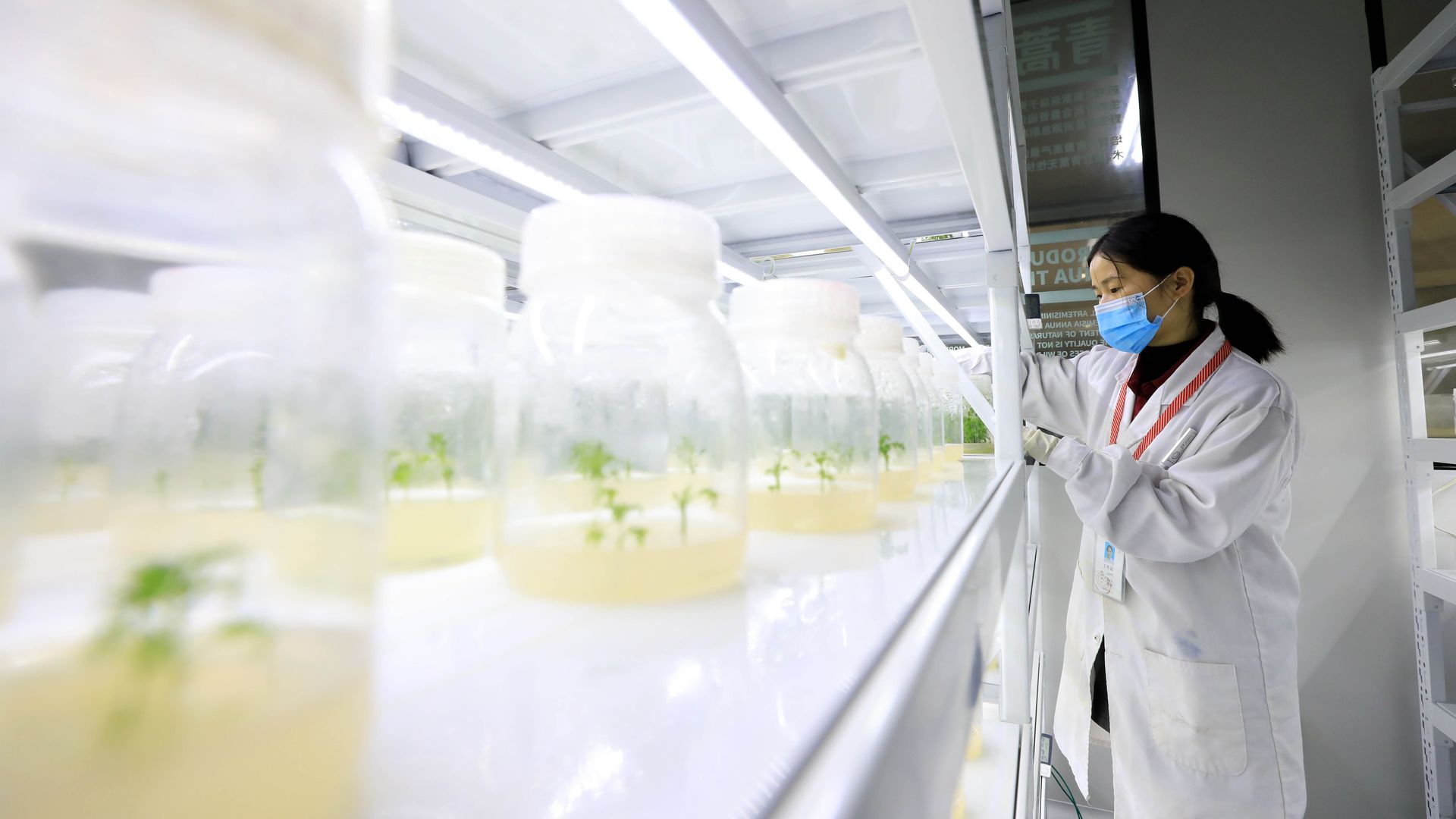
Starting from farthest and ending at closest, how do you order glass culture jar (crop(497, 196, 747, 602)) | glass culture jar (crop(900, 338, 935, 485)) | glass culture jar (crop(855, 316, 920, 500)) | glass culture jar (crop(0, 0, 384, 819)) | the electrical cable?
the electrical cable, glass culture jar (crop(900, 338, 935, 485)), glass culture jar (crop(855, 316, 920, 500)), glass culture jar (crop(497, 196, 747, 602)), glass culture jar (crop(0, 0, 384, 819))

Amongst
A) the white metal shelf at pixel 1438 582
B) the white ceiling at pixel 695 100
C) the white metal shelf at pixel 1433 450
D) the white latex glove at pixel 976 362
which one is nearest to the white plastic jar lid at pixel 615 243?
the white ceiling at pixel 695 100

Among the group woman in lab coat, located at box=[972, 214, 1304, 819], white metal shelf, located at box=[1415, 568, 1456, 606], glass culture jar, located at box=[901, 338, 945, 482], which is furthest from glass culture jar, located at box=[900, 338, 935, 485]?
white metal shelf, located at box=[1415, 568, 1456, 606]

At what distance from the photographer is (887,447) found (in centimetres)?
69

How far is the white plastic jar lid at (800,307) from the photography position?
516 mm

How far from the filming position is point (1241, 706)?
1.36 meters

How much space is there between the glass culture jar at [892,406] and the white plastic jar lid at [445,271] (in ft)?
1.35

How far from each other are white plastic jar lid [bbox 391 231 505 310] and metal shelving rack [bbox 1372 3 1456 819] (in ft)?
8.04

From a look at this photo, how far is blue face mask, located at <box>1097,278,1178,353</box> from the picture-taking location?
4.61 feet

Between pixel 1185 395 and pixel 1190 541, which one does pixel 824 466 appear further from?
pixel 1185 395

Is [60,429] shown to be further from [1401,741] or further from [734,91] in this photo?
[1401,741]

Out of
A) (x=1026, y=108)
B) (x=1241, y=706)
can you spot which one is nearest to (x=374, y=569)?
(x=1241, y=706)

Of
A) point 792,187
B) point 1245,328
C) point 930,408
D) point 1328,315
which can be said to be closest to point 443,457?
point 792,187

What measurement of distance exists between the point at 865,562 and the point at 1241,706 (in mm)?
1541

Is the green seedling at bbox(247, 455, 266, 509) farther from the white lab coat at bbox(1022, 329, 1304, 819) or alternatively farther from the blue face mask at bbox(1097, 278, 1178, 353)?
the blue face mask at bbox(1097, 278, 1178, 353)
